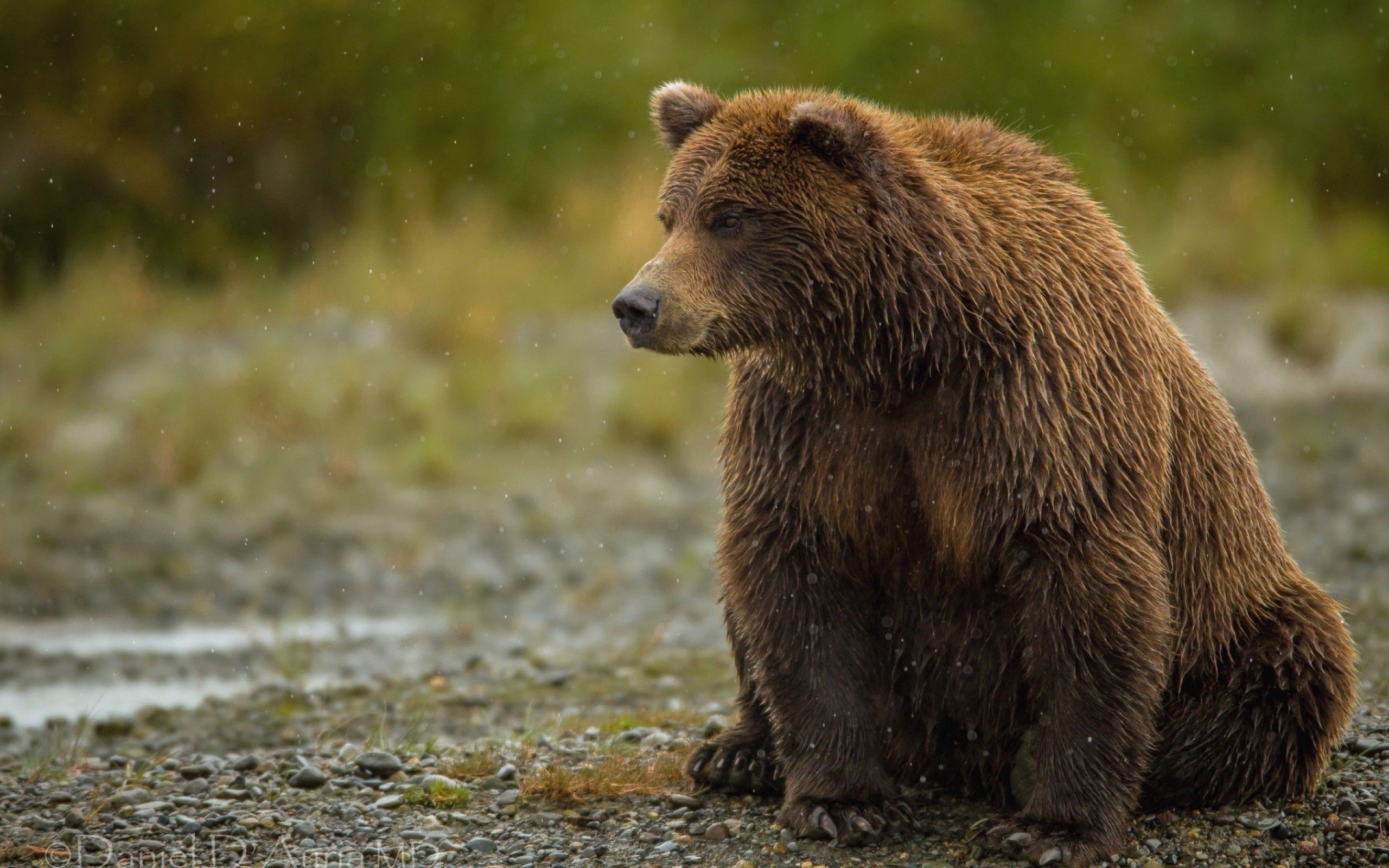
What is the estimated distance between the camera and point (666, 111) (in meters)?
5.21

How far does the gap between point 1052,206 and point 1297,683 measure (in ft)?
5.91

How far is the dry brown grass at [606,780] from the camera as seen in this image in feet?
18.3

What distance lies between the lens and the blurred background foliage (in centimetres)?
1310

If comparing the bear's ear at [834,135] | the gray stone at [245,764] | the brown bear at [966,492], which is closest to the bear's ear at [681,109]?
the brown bear at [966,492]

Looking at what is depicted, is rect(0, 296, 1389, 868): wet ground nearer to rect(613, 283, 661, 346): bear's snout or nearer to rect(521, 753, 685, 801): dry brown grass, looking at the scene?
rect(521, 753, 685, 801): dry brown grass

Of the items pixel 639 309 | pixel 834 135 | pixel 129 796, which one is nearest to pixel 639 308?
pixel 639 309

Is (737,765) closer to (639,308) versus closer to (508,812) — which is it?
(508,812)

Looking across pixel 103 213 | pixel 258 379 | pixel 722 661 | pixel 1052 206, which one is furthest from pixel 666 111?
pixel 103 213

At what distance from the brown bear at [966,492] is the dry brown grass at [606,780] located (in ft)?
2.39

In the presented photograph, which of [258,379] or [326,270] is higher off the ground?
[326,270]

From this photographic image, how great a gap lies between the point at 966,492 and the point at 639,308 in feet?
3.80

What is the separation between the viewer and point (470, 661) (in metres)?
8.98

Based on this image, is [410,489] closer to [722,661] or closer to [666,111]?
[722,661]

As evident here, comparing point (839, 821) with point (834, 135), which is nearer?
point (834, 135)
